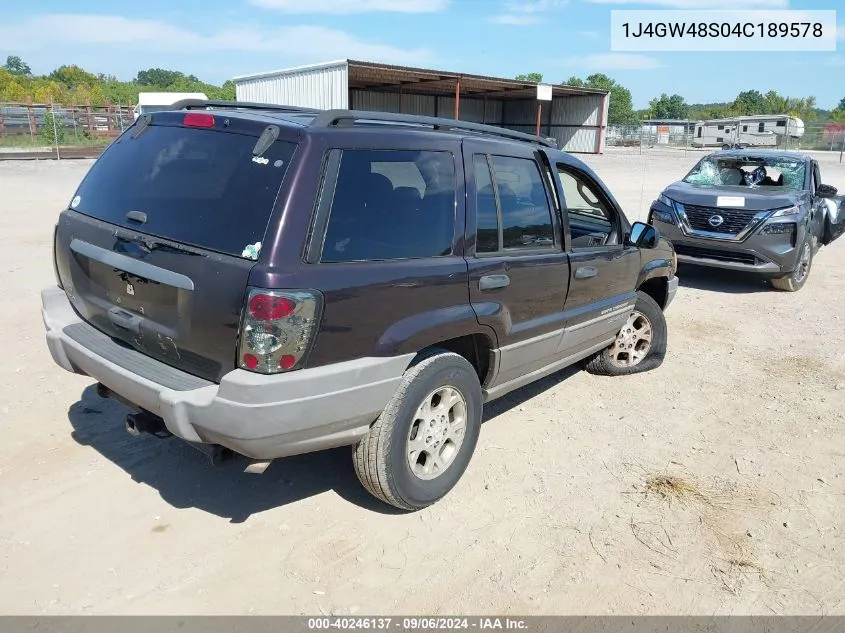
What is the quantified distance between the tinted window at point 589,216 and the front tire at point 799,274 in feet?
16.2

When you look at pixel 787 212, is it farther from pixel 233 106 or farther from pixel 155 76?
pixel 155 76

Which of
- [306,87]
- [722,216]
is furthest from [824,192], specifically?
[306,87]

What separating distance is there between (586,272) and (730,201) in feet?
17.3

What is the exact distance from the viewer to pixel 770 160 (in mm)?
9617

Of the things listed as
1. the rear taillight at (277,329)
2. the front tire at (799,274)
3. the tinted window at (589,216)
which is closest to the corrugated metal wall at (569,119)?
Answer: the front tire at (799,274)

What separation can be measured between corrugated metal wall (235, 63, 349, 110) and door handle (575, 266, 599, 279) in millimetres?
21005

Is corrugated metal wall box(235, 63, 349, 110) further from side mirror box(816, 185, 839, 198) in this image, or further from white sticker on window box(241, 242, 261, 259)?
white sticker on window box(241, 242, 261, 259)

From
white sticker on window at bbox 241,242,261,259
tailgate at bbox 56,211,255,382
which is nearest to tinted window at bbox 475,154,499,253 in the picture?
white sticker on window at bbox 241,242,261,259

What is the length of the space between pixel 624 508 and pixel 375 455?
1.44m

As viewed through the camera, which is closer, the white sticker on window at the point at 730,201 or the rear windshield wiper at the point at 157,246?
the rear windshield wiper at the point at 157,246

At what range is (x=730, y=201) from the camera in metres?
8.69

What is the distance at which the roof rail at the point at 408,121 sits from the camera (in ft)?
9.99

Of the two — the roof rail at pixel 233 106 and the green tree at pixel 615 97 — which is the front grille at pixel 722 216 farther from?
the green tree at pixel 615 97

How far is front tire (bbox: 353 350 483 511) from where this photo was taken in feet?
10.5
